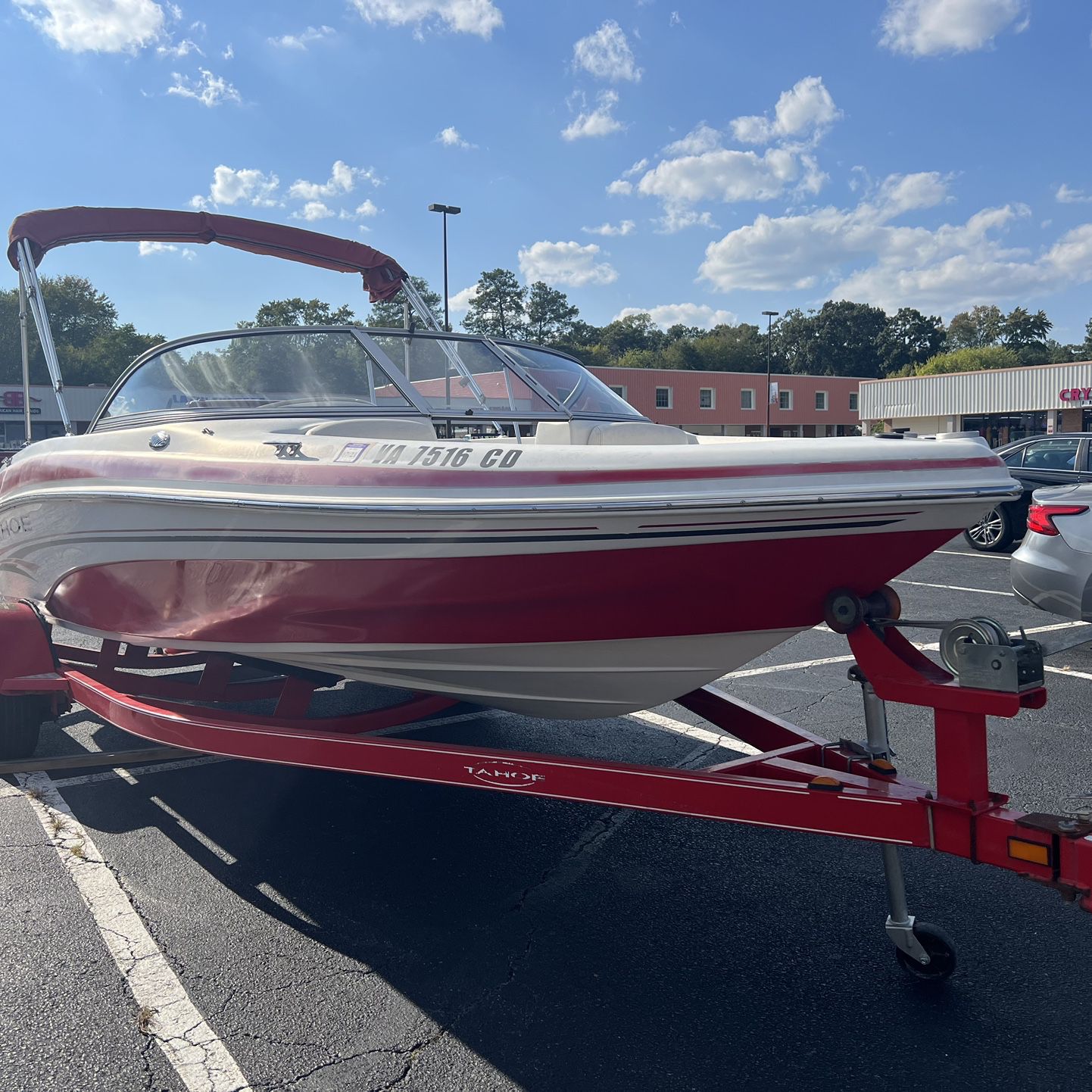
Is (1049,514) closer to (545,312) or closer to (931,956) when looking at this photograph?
(931,956)

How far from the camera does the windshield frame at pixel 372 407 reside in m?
3.82

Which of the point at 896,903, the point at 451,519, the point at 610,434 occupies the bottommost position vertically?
the point at 896,903

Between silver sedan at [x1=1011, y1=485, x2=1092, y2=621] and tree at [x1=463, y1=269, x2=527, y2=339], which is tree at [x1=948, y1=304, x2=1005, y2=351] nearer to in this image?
tree at [x1=463, y1=269, x2=527, y2=339]

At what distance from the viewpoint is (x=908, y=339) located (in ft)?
294

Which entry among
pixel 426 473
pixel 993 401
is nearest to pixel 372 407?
pixel 426 473

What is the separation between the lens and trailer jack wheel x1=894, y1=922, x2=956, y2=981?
2426 mm

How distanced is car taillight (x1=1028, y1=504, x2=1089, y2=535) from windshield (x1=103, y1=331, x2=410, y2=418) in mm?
3863

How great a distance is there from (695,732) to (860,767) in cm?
189

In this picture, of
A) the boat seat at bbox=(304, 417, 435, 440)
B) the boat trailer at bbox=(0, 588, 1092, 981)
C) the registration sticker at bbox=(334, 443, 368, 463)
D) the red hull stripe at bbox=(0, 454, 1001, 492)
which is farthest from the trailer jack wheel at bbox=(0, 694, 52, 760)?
the registration sticker at bbox=(334, 443, 368, 463)

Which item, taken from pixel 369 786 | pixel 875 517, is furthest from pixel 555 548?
pixel 369 786

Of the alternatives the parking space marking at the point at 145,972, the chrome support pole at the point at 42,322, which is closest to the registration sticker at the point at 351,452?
the parking space marking at the point at 145,972

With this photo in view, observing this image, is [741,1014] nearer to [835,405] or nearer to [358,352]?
[358,352]

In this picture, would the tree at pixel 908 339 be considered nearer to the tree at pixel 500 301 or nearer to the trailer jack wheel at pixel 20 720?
the tree at pixel 500 301

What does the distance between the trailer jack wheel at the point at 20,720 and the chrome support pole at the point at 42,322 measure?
1.53 meters
